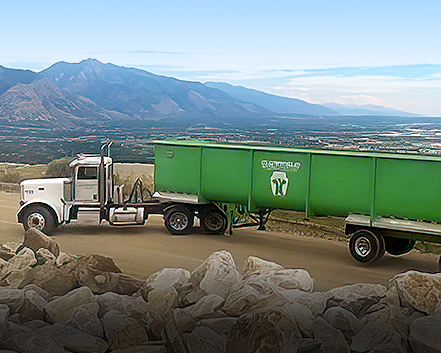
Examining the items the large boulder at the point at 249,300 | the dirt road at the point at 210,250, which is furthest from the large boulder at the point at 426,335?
the dirt road at the point at 210,250

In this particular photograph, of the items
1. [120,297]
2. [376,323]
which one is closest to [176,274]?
[120,297]

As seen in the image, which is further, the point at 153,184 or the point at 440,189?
the point at 153,184

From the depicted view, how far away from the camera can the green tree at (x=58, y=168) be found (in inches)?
468

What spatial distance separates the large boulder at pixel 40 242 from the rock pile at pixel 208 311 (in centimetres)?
63

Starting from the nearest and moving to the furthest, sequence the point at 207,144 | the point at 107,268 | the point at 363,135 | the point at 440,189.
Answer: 1. the point at 107,268
2. the point at 440,189
3. the point at 207,144
4. the point at 363,135

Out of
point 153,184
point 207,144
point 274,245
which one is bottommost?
point 274,245

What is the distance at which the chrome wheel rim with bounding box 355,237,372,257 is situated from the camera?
9656mm

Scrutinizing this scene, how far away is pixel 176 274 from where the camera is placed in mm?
7789

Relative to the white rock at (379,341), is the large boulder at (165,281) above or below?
above

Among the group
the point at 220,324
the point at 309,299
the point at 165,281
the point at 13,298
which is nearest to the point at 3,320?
the point at 13,298

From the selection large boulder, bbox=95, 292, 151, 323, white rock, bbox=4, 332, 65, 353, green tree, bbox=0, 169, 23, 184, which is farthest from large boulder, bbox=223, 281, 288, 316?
green tree, bbox=0, 169, 23, 184

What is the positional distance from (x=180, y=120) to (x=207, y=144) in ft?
18.8

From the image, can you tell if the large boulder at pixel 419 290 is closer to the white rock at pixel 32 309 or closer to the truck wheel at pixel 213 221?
the white rock at pixel 32 309

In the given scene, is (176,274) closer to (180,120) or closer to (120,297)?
(120,297)
